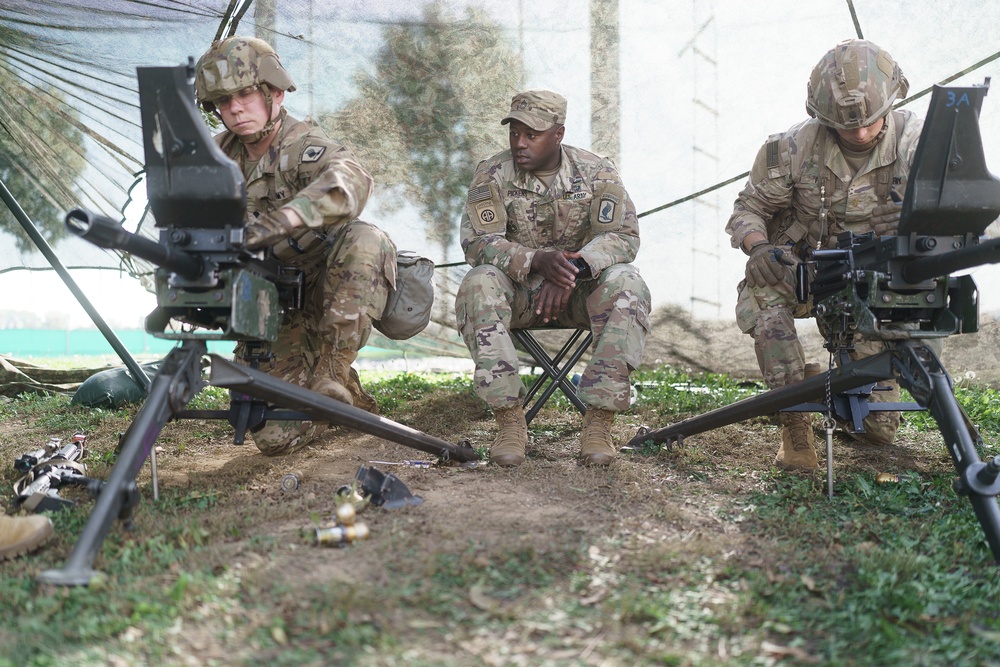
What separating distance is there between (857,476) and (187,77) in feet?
9.01

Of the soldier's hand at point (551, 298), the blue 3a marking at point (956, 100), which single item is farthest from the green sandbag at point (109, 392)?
the blue 3a marking at point (956, 100)

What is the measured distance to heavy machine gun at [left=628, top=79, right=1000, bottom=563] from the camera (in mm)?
2287

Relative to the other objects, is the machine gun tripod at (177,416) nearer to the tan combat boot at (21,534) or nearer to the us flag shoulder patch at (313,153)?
the tan combat boot at (21,534)

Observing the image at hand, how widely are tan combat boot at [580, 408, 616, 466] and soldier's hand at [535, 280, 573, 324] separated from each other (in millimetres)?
489

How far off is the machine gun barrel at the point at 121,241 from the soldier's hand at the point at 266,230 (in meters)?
0.23

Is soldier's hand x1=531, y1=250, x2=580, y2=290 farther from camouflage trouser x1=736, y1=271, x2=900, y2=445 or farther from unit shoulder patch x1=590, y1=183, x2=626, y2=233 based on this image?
camouflage trouser x1=736, y1=271, x2=900, y2=445

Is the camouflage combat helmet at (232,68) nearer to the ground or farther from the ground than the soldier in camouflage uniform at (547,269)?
farther from the ground

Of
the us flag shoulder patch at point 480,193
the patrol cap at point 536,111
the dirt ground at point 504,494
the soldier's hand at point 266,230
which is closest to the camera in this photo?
the dirt ground at point 504,494

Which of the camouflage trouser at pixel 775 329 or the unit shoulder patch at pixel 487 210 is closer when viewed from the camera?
the camouflage trouser at pixel 775 329

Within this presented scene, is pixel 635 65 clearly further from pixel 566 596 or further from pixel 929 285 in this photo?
pixel 566 596

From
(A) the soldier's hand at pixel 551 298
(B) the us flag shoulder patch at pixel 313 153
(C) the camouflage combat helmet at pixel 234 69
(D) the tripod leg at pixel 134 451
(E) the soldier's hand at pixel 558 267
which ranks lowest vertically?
(D) the tripod leg at pixel 134 451

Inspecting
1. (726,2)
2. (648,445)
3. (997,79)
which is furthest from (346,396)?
(997,79)

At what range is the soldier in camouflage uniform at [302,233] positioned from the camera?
3.33m

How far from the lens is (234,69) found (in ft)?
10.9
